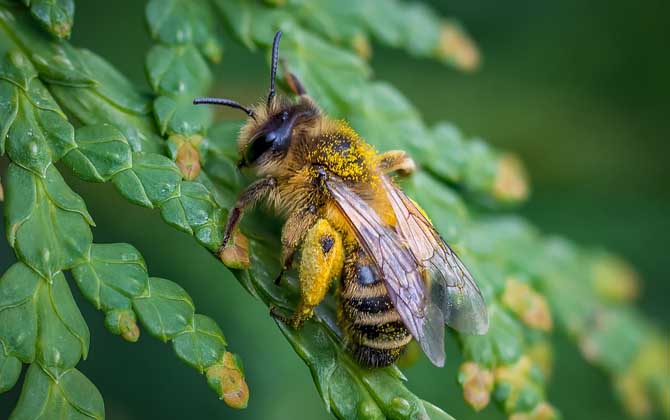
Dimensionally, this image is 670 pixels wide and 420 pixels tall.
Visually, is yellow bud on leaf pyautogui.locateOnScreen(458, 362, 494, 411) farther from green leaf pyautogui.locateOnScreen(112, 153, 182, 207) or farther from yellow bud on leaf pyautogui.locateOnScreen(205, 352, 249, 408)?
green leaf pyautogui.locateOnScreen(112, 153, 182, 207)

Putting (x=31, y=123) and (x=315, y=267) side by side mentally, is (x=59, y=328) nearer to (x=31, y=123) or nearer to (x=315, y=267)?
(x=31, y=123)

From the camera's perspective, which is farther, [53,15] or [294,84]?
[294,84]

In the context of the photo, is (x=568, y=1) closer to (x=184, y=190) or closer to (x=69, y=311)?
(x=184, y=190)

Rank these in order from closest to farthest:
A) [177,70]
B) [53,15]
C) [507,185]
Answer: [53,15] → [177,70] → [507,185]

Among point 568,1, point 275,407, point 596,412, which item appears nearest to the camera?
point 275,407

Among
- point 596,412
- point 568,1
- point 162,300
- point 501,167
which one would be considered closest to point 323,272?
point 162,300

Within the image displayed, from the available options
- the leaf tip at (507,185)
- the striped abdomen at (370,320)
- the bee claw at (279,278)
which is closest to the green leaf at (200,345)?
the bee claw at (279,278)

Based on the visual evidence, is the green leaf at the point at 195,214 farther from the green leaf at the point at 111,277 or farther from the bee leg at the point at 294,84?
the bee leg at the point at 294,84

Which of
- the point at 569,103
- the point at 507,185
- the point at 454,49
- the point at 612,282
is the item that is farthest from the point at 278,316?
the point at 569,103
